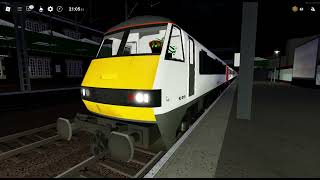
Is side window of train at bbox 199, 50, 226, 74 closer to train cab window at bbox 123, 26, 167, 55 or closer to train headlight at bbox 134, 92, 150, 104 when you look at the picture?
train cab window at bbox 123, 26, 167, 55

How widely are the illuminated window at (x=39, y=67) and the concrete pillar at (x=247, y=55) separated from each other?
20459 millimetres

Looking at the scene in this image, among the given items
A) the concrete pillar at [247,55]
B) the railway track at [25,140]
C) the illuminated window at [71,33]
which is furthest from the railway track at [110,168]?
the illuminated window at [71,33]

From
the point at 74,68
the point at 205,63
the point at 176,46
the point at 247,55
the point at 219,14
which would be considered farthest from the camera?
the point at 74,68

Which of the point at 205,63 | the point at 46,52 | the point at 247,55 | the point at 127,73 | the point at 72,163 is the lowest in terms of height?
the point at 72,163

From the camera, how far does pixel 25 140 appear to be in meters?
4.85

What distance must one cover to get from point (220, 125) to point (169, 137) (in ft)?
A: 8.19

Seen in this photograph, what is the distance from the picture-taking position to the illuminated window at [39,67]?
18938mm

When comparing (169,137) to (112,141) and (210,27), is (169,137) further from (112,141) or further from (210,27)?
(210,27)

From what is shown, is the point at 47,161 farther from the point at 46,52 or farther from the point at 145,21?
the point at 46,52

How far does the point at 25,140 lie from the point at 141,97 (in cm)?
393

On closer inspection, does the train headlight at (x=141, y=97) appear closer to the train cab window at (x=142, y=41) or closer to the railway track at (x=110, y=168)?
the railway track at (x=110, y=168)

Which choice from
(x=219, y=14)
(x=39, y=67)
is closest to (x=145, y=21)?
(x=219, y=14)

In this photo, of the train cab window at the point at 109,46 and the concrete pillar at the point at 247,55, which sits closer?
the train cab window at the point at 109,46

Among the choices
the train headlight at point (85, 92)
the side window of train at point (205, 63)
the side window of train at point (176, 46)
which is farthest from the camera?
the side window of train at point (205, 63)
